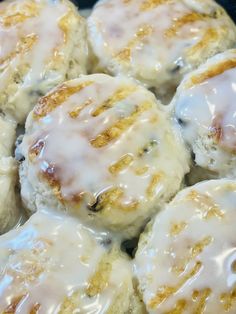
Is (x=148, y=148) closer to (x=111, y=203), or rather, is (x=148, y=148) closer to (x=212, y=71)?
(x=111, y=203)

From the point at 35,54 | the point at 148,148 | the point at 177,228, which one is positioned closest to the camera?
the point at 177,228

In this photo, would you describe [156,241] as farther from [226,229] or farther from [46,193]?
[46,193]

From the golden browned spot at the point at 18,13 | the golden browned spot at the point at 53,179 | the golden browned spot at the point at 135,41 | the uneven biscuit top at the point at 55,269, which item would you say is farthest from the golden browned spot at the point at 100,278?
the golden browned spot at the point at 18,13

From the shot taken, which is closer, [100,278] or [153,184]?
[100,278]

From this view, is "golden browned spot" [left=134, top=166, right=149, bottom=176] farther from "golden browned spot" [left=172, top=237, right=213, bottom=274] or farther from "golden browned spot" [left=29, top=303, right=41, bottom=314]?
"golden browned spot" [left=29, top=303, right=41, bottom=314]

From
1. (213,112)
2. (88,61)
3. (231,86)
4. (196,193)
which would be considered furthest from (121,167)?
(88,61)

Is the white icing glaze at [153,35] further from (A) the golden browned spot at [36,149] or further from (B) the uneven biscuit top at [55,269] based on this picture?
(B) the uneven biscuit top at [55,269]

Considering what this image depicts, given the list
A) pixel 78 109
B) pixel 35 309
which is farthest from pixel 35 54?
pixel 35 309
